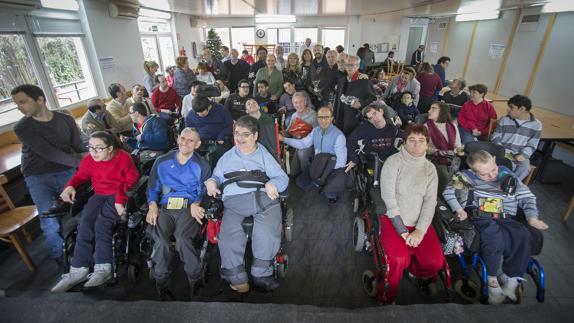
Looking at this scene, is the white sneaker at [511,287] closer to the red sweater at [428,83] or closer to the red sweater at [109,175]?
the red sweater at [109,175]

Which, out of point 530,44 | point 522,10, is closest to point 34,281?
point 530,44

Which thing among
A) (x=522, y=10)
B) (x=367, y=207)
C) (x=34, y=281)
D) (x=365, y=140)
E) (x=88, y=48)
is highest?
(x=522, y=10)

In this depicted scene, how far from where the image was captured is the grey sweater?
2.06m

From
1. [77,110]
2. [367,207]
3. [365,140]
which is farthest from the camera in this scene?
[77,110]

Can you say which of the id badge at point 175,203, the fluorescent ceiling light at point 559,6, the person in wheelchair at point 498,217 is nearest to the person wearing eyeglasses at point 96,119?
the id badge at point 175,203

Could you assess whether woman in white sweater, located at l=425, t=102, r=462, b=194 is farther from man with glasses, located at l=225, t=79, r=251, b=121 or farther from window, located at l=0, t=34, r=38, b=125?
window, located at l=0, t=34, r=38, b=125

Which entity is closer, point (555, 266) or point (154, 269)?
point (154, 269)

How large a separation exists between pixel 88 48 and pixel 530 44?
9878 millimetres

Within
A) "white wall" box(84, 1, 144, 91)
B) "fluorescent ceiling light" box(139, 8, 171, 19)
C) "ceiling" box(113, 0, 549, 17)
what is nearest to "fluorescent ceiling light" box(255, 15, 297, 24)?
"fluorescent ceiling light" box(139, 8, 171, 19)

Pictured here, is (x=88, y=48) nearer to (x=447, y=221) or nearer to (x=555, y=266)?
(x=447, y=221)

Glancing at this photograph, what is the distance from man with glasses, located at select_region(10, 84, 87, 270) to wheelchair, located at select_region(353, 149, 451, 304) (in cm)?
268

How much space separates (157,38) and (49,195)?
27.9 feet

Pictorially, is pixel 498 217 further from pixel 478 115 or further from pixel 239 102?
pixel 239 102

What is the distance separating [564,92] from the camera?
5.31 meters
